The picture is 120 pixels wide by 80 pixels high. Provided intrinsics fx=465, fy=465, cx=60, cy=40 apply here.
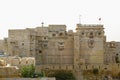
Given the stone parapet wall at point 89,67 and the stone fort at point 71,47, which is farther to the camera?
the stone fort at point 71,47

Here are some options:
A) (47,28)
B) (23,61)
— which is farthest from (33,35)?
(23,61)

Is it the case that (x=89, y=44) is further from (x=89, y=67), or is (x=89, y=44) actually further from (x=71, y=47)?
(x=89, y=67)

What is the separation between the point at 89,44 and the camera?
59156 mm

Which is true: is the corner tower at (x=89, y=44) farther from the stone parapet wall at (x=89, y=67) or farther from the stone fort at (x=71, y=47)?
the stone parapet wall at (x=89, y=67)

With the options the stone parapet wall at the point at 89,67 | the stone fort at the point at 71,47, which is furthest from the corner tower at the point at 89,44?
the stone parapet wall at the point at 89,67

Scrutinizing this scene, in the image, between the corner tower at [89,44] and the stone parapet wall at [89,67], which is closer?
the stone parapet wall at [89,67]

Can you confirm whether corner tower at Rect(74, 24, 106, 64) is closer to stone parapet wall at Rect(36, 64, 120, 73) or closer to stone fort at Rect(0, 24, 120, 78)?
stone fort at Rect(0, 24, 120, 78)

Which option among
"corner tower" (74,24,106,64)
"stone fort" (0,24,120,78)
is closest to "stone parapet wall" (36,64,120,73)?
"stone fort" (0,24,120,78)

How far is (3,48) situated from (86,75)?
10898mm

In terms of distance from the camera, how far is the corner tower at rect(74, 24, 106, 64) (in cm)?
5902

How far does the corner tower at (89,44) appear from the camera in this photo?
5902 cm

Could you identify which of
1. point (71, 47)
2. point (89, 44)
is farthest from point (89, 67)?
point (71, 47)

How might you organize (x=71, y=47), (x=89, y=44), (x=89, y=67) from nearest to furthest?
(x=89, y=67), (x=89, y=44), (x=71, y=47)

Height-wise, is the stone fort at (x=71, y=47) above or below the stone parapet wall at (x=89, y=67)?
above
